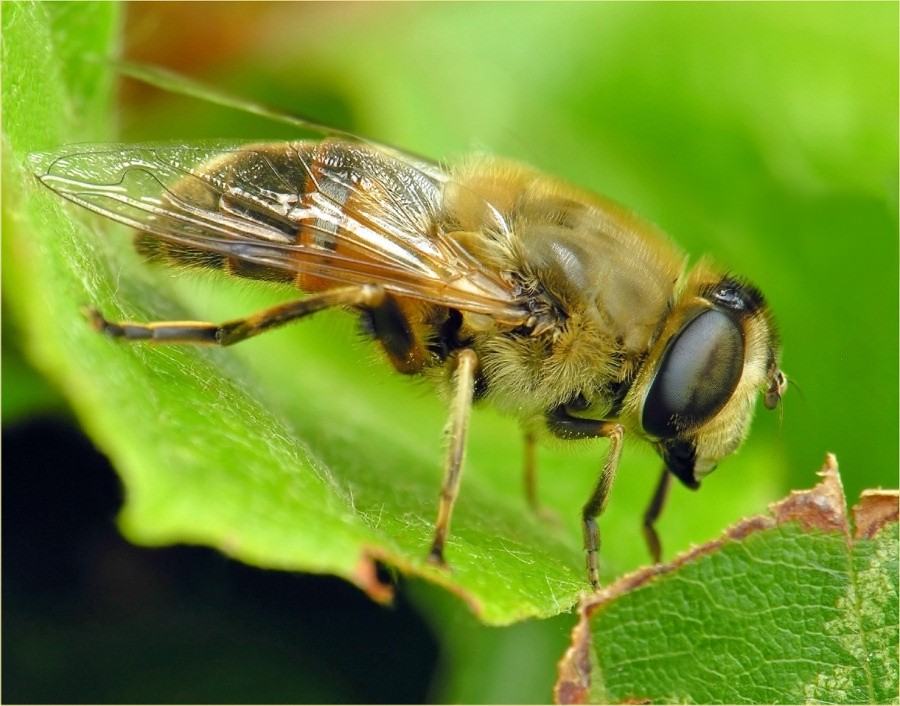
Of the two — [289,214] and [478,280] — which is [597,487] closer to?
[478,280]

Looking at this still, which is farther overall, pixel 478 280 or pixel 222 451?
pixel 478 280

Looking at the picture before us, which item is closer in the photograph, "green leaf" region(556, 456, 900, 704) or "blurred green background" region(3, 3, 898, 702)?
"green leaf" region(556, 456, 900, 704)

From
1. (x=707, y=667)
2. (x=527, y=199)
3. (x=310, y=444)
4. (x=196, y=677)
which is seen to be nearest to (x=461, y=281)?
(x=527, y=199)

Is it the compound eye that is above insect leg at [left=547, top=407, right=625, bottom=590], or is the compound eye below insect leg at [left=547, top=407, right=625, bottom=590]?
above

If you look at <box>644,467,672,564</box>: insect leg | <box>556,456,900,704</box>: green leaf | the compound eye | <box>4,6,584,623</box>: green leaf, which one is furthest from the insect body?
<box>556,456,900,704</box>: green leaf

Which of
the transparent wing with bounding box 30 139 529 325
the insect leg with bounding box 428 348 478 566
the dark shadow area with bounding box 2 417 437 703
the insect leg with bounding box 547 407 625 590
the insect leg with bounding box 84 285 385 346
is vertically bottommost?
the dark shadow area with bounding box 2 417 437 703

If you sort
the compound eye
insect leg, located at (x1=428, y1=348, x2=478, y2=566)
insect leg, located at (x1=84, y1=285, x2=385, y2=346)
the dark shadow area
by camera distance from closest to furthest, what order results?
insect leg, located at (x1=428, y1=348, x2=478, y2=566), insect leg, located at (x1=84, y1=285, x2=385, y2=346), the compound eye, the dark shadow area

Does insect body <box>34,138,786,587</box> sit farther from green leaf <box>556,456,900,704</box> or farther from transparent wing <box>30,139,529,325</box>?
green leaf <box>556,456,900,704</box>

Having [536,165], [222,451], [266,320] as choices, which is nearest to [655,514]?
[266,320]
